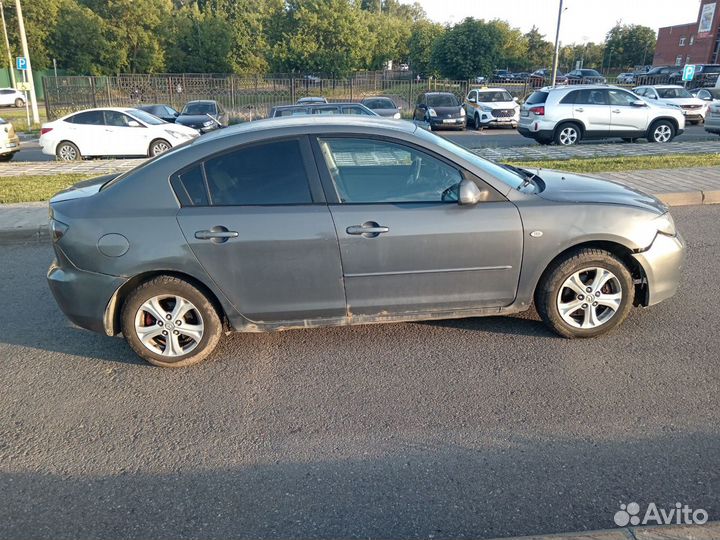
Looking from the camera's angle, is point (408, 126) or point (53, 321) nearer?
point (408, 126)

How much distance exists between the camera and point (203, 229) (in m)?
3.68

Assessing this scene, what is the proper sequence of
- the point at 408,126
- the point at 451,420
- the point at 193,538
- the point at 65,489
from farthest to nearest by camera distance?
the point at 408,126, the point at 451,420, the point at 65,489, the point at 193,538

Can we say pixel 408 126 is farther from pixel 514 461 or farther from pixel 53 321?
pixel 53 321

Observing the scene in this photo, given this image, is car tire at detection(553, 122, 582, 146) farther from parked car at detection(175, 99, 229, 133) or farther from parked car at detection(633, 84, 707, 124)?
parked car at detection(175, 99, 229, 133)

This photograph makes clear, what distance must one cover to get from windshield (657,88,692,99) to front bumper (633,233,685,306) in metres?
22.2

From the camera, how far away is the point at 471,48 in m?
39.1

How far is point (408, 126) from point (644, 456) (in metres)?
2.77

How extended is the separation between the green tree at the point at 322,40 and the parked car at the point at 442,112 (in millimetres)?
16048

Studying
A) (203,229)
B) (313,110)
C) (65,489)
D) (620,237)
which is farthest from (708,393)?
(313,110)

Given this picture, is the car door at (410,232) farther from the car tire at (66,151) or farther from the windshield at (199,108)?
the windshield at (199,108)

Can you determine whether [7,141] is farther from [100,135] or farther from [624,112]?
[624,112]

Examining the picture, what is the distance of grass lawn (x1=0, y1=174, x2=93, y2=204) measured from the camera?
891 centimetres

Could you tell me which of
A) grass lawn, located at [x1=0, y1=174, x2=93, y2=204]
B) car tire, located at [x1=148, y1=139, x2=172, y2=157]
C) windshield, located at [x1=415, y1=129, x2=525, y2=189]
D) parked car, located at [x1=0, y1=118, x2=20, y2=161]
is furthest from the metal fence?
windshield, located at [x1=415, y1=129, x2=525, y2=189]

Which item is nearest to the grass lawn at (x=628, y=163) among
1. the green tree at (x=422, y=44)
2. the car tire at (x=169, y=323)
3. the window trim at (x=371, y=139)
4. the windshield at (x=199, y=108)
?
the window trim at (x=371, y=139)
